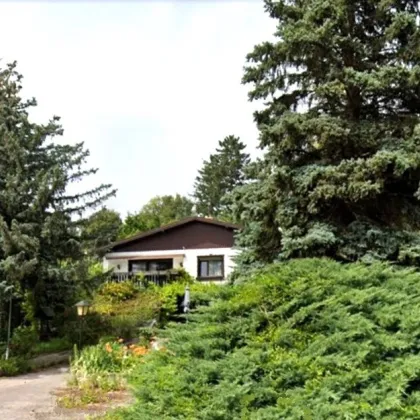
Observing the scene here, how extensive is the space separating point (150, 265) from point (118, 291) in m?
5.63

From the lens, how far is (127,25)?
845 cm

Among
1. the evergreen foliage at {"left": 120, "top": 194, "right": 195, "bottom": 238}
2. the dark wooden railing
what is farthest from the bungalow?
the evergreen foliage at {"left": 120, "top": 194, "right": 195, "bottom": 238}

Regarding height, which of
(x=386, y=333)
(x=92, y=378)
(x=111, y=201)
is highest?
(x=111, y=201)

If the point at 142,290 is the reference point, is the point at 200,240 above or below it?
above

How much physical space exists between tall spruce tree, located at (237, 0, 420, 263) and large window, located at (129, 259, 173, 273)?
15274 millimetres

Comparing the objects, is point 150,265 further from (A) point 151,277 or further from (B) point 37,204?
(B) point 37,204

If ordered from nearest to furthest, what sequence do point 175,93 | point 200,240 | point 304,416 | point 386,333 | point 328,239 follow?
point 304,416 < point 386,333 < point 328,239 < point 175,93 < point 200,240

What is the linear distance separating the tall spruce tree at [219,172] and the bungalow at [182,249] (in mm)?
24274

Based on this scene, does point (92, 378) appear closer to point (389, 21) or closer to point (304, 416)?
point (304, 416)

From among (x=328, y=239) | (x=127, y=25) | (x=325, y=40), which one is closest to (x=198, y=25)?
(x=127, y=25)

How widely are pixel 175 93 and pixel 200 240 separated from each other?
13615mm

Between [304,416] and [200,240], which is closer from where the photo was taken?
[304,416]

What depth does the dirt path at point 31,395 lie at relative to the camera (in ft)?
23.5

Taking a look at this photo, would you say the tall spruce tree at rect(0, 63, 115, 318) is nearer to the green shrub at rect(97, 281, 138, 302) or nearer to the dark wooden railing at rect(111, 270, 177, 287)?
the green shrub at rect(97, 281, 138, 302)
